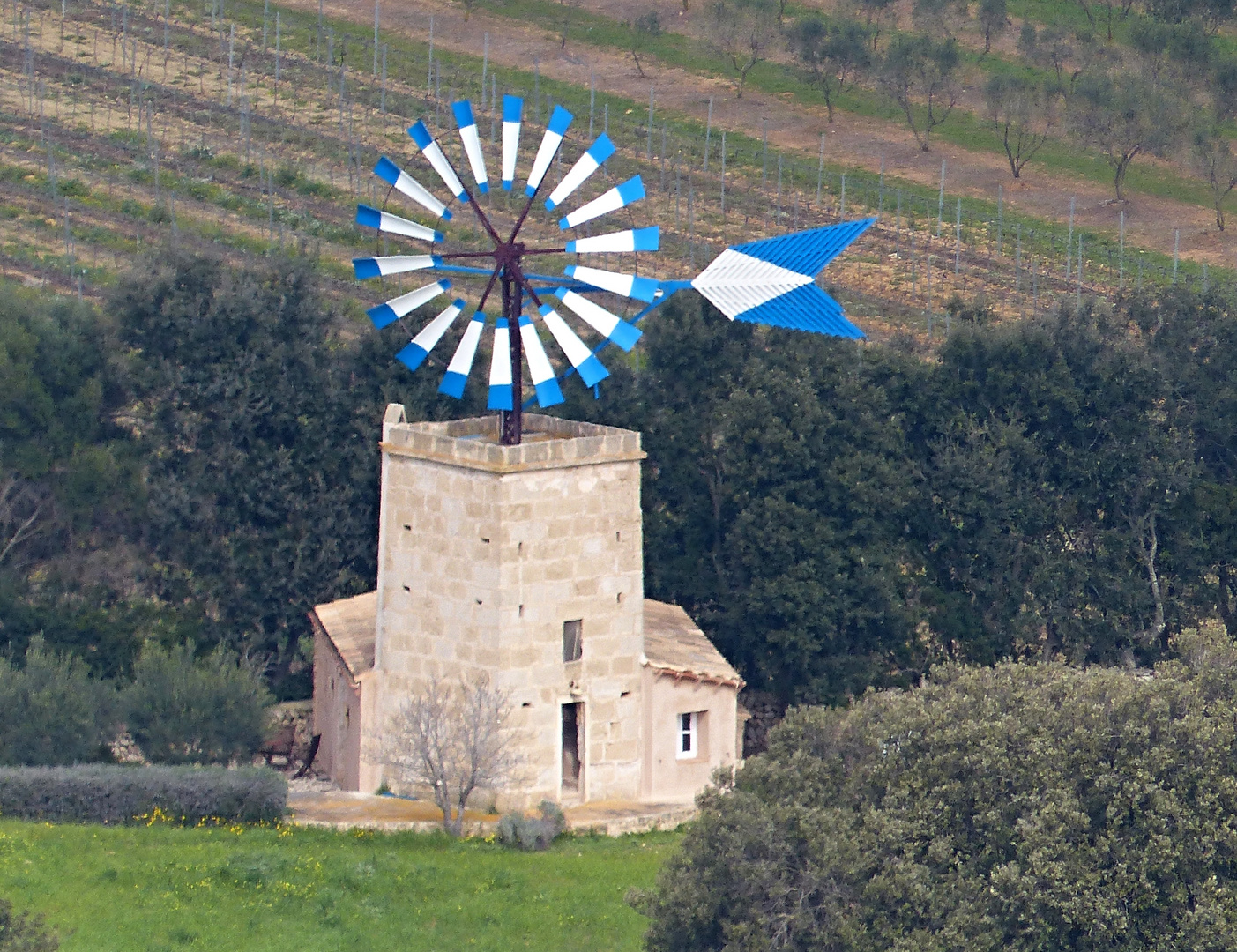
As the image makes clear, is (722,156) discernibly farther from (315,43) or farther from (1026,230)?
(315,43)

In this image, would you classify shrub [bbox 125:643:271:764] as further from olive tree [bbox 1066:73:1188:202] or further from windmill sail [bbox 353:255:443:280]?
olive tree [bbox 1066:73:1188:202]

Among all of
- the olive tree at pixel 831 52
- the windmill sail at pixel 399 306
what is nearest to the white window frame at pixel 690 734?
the windmill sail at pixel 399 306

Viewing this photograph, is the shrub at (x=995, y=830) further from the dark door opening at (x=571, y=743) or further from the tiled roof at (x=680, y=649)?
the tiled roof at (x=680, y=649)

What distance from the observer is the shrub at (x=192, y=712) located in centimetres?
3969

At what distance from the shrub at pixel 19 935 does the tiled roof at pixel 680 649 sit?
14.0 m

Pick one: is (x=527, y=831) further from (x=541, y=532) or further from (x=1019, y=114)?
(x=1019, y=114)

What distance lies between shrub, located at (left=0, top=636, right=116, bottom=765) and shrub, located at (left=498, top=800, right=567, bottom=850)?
8.35 m

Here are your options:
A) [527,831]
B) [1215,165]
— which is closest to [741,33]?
[1215,165]

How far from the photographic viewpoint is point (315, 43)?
250 feet

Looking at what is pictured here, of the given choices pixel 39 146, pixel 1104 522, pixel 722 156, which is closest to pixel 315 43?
pixel 39 146

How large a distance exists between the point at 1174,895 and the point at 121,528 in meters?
26.5

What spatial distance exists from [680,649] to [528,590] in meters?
4.60

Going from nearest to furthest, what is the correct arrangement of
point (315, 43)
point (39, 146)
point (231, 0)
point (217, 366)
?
point (217, 366)
point (39, 146)
point (315, 43)
point (231, 0)

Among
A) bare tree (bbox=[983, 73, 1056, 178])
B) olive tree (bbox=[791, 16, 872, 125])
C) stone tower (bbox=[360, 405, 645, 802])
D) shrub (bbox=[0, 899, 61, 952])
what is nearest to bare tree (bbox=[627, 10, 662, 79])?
olive tree (bbox=[791, 16, 872, 125])
